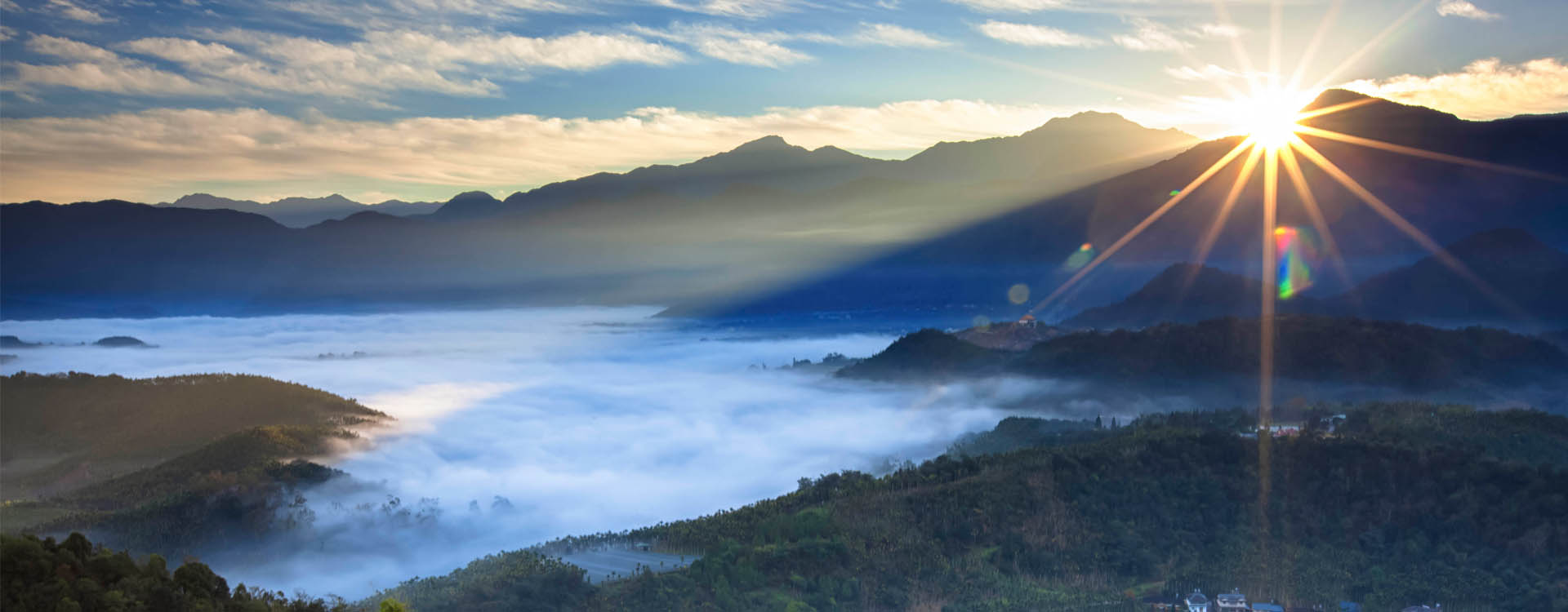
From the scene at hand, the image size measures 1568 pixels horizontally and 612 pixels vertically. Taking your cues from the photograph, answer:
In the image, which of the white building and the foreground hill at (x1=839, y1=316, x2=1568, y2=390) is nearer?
the white building

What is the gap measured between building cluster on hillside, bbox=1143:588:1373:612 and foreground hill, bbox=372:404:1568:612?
104cm

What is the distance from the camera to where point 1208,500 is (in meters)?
51.5

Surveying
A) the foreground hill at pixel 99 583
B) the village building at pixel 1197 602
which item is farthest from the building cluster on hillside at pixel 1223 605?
the foreground hill at pixel 99 583

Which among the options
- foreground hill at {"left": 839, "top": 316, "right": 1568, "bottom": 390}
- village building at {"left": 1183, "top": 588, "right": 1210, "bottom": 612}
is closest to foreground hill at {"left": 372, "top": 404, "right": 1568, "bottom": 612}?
village building at {"left": 1183, "top": 588, "right": 1210, "bottom": 612}

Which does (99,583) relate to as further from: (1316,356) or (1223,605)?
(1316,356)

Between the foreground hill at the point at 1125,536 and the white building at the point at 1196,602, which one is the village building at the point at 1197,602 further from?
the foreground hill at the point at 1125,536

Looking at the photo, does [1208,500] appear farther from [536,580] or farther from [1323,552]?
[536,580]

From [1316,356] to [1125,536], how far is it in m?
99.1

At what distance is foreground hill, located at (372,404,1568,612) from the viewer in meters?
38.1

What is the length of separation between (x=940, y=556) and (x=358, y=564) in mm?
31601

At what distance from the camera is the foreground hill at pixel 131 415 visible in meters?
81.2

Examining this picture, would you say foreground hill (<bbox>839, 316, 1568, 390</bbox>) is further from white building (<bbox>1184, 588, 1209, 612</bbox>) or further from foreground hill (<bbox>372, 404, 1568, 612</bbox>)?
white building (<bbox>1184, 588, 1209, 612</bbox>)

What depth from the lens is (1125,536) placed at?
152ft

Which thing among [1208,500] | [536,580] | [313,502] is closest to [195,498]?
[313,502]
